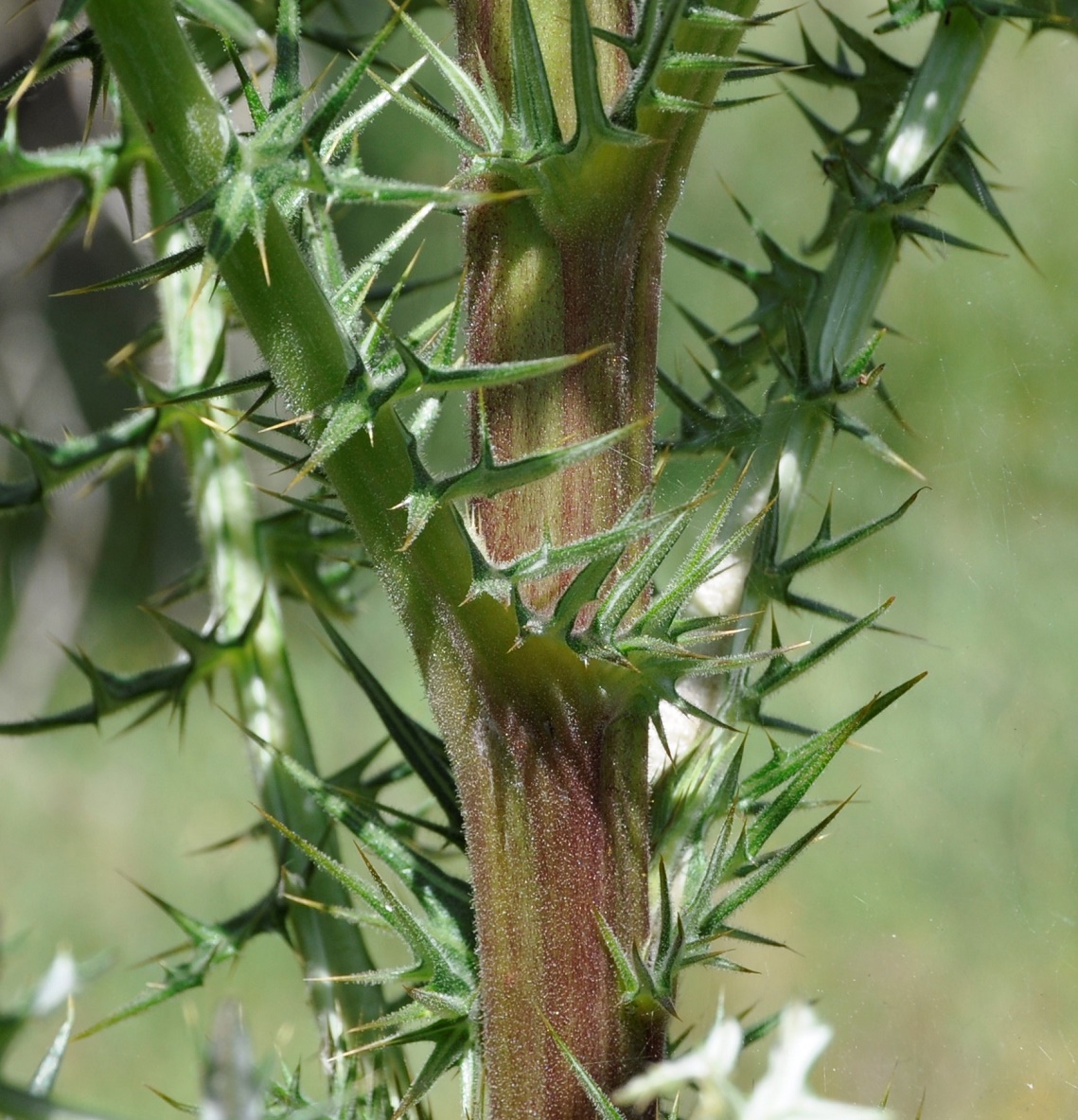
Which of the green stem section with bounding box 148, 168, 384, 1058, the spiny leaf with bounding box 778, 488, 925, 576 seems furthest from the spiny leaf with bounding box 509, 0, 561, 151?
the green stem section with bounding box 148, 168, 384, 1058

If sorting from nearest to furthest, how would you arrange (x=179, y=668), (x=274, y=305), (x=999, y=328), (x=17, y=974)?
(x=274, y=305)
(x=179, y=668)
(x=999, y=328)
(x=17, y=974)

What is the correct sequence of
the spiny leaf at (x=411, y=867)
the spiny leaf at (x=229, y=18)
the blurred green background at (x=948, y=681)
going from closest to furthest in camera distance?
1. the spiny leaf at (x=229, y=18)
2. the spiny leaf at (x=411, y=867)
3. the blurred green background at (x=948, y=681)

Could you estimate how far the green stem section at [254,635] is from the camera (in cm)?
70

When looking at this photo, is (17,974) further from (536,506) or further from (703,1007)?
(536,506)

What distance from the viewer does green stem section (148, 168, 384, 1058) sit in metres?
0.70

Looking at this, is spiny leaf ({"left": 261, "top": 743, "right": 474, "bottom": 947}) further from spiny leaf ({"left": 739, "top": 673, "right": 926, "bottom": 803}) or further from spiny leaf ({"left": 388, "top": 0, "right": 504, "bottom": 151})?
spiny leaf ({"left": 388, "top": 0, "right": 504, "bottom": 151})

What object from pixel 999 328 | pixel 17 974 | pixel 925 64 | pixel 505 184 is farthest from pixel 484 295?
pixel 17 974

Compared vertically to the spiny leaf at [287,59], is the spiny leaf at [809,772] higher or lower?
lower

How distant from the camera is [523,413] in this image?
0.47 meters

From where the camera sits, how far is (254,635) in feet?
2.54

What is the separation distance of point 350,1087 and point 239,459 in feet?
1.30

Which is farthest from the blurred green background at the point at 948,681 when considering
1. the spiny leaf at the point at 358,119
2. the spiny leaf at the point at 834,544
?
the spiny leaf at the point at 358,119

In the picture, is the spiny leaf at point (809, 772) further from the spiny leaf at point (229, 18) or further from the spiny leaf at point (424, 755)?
the spiny leaf at point (229, 18)

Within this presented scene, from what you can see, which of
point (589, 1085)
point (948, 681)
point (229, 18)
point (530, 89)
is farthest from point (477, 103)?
point (948, 681)
